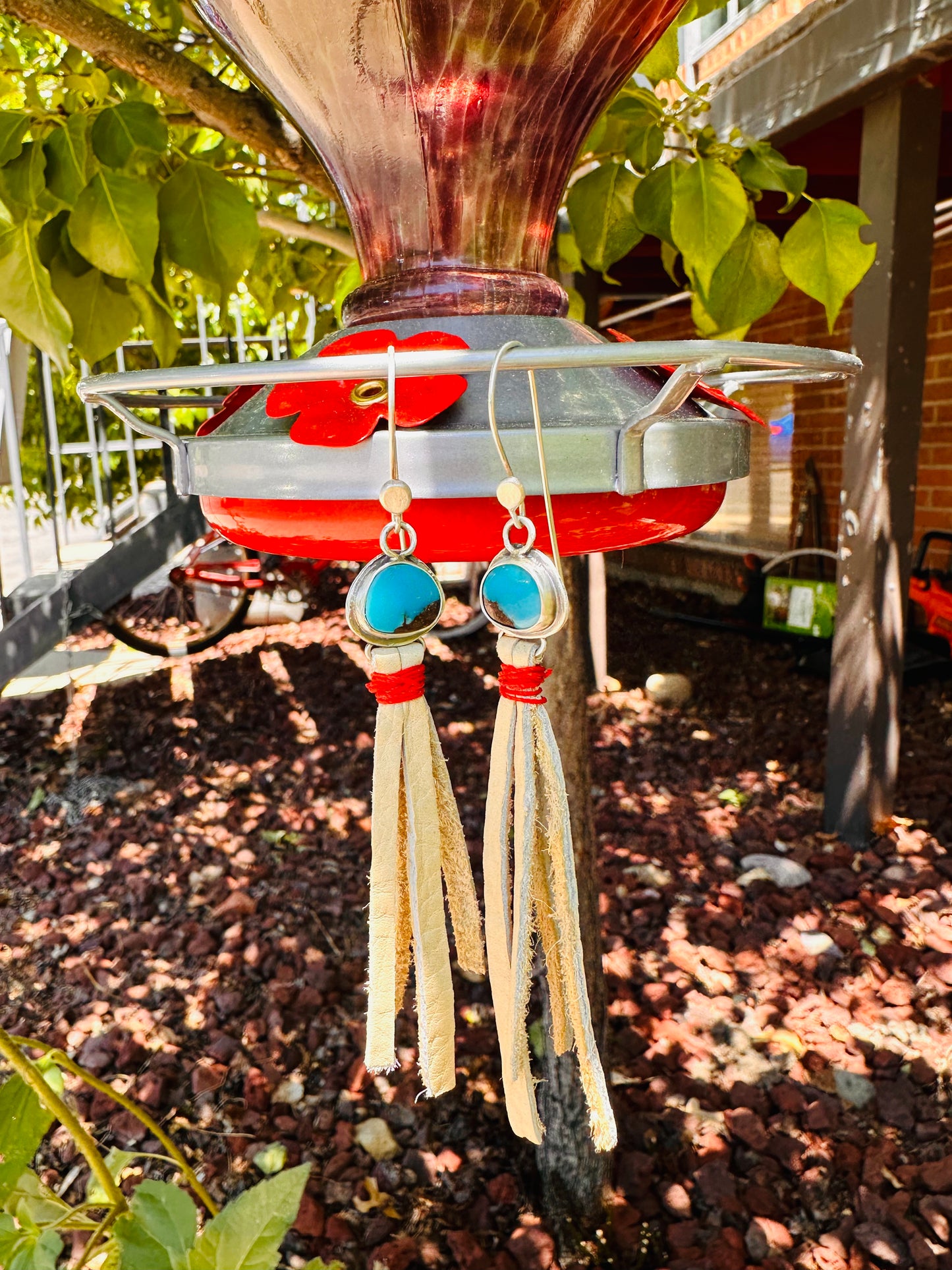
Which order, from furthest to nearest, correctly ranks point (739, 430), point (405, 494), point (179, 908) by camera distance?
point (179, 908) → point (739, 430) → point (405, 494)

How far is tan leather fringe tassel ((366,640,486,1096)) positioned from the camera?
562 mm

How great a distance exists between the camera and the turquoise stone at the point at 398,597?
0.51 metres

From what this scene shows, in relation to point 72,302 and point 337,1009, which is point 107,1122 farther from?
point 72,302

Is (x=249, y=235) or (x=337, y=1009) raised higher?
(x=249, y=235)

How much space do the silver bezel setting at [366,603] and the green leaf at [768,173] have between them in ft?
2.88

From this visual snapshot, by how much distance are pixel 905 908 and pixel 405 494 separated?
282cm

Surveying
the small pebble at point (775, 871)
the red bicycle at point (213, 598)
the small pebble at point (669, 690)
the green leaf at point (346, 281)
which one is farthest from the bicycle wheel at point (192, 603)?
the green leaf at point (346, 281)

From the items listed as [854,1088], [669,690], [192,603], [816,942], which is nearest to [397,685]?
[854,1088]

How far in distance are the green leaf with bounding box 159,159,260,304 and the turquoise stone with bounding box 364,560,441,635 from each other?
→ 680 millimetres

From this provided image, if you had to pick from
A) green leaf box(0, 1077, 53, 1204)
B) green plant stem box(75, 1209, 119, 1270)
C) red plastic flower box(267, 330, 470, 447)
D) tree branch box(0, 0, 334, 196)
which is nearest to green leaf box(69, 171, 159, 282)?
tree branch box(0, 0, 334, 196)

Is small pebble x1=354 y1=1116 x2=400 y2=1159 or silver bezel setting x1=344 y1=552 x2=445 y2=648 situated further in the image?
small pebble x1=354 y1=1116 x2=400 y2=1159

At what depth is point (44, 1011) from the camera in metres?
2.62

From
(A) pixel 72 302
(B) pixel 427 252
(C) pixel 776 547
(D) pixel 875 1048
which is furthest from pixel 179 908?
(C) pixel 776 547

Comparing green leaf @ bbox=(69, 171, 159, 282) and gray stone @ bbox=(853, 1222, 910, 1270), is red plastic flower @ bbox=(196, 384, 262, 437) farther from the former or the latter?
gray stone @ bbox=(853, 1222, 910, 1270)
